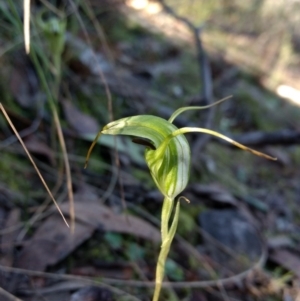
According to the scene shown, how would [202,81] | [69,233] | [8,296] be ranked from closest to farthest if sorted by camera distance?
[8,296], [69,233], [202,81]

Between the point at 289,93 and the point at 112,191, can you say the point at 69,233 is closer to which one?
the point at 112,191

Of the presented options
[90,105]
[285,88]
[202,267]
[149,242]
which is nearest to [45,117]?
[90,105]

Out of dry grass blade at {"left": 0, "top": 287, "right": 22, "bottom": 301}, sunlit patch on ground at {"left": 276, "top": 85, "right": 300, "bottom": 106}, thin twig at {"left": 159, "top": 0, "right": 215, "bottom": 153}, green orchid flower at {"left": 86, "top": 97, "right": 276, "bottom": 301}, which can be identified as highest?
green orchid flower at {"left": 86, "top": 97, "right": 276, "bottom": 301}

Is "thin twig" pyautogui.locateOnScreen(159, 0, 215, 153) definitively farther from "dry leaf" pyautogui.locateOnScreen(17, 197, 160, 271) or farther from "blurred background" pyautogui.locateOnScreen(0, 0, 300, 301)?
"dry leaf" pyautogui.locateOnScreen(17, 197, 160, 271)

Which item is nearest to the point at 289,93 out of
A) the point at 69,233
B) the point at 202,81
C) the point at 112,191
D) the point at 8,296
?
the point at 202,81

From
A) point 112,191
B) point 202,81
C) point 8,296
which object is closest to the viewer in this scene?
point 8,296

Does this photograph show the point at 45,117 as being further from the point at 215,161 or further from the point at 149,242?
the point at 215,161

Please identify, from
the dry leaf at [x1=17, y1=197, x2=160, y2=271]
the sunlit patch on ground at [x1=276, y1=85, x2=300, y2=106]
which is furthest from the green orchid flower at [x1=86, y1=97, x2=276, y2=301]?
the sunlit patch on ground at [x1=276, y1=85, x2=300, y2=106]

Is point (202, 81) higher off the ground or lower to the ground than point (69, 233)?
lower
